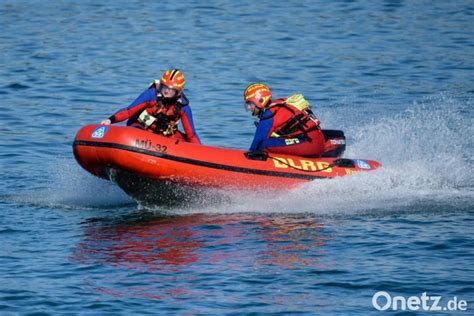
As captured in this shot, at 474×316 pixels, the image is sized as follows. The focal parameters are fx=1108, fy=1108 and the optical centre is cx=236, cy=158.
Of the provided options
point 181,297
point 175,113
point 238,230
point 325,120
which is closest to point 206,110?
point 325,120

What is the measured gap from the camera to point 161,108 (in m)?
13.3

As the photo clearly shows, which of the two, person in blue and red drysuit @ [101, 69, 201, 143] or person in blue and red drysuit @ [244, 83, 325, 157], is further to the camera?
person in blue and red drysuit @ [244, 83, 325, 157]

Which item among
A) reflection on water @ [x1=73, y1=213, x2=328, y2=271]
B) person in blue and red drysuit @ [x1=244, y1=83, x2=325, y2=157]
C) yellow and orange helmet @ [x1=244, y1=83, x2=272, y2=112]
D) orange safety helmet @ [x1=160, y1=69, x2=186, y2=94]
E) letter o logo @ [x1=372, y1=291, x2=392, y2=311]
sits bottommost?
Result: letter o logo @ [x1=372, y1=291, x2=392, y2=311]

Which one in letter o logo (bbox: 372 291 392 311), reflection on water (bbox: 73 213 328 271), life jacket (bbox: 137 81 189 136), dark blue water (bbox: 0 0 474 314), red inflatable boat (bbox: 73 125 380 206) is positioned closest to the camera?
letter o logo (bbox: 372 291 392 311)

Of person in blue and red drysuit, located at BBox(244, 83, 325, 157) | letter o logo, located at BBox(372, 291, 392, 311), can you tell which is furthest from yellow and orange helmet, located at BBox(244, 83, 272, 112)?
letter o logo, located at BBox(372, 291, 392, 311)

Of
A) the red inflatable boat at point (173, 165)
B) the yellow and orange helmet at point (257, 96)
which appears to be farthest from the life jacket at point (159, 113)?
the yellow and orange helmet at point (257, 96)

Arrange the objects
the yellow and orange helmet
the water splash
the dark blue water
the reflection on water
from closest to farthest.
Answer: the dark blue water, the reflection on water, the water splash, the yellow and orange helmet

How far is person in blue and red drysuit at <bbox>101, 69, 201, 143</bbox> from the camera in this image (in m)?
13.2

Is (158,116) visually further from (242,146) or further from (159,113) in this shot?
(242,146)

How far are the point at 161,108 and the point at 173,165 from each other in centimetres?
92

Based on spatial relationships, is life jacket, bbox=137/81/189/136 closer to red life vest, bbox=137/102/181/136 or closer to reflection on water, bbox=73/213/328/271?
red life vest, bbox=137/102/181/136

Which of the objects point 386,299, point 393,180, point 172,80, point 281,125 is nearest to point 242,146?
point 281,125

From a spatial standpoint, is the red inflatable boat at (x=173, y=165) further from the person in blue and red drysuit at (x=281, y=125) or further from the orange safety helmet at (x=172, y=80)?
the orange safety helmet at (x=172, y=80)

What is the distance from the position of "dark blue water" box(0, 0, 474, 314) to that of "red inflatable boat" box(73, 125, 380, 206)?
222 mm
